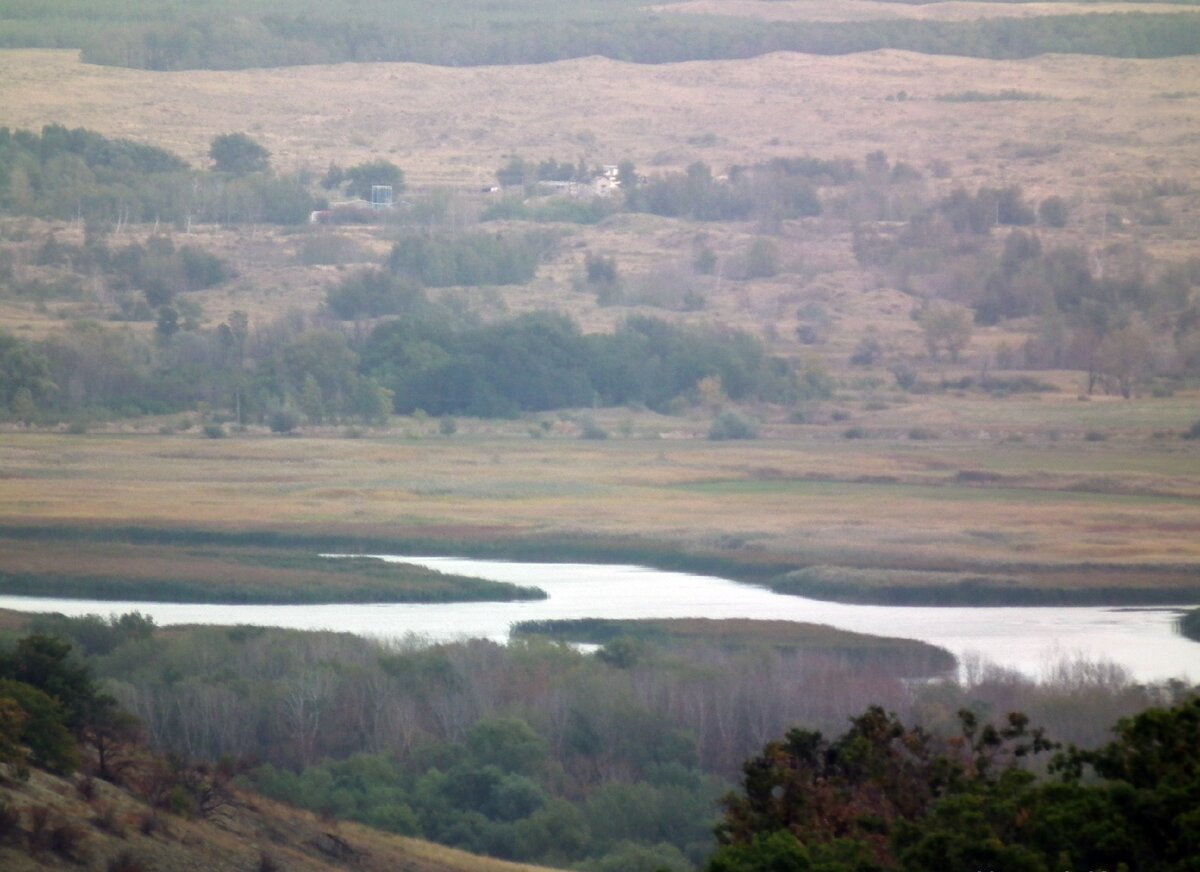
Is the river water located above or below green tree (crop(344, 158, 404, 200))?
below

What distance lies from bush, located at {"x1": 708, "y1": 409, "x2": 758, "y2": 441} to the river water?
2436cm

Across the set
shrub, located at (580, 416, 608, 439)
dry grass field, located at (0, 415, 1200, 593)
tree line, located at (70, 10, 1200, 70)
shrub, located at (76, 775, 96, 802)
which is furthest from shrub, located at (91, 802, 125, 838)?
tree line, located at (70, 10, 1200, 70)

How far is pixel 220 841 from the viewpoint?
2195 cm

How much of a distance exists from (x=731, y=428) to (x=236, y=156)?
66.5 metres

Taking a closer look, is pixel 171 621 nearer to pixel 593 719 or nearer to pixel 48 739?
pixel 593 719

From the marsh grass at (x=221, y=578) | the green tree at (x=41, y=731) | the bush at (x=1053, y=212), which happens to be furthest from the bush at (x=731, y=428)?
the bush at (x=1053, y=212)

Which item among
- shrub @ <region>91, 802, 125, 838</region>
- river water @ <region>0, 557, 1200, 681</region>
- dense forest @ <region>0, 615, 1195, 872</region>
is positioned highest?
shrub @ <region>91, 802, 125, 838</region>

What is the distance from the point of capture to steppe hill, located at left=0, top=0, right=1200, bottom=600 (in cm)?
5703

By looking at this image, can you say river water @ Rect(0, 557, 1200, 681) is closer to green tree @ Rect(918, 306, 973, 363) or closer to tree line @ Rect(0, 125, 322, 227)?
green tree @ Rect(918, 306, 973, 363)

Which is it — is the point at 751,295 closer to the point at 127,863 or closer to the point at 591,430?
the point at 591,430

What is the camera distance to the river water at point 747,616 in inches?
1599

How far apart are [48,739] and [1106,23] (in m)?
156

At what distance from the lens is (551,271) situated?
373ft

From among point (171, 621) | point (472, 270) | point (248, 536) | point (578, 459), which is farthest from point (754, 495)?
point (472, 270)
